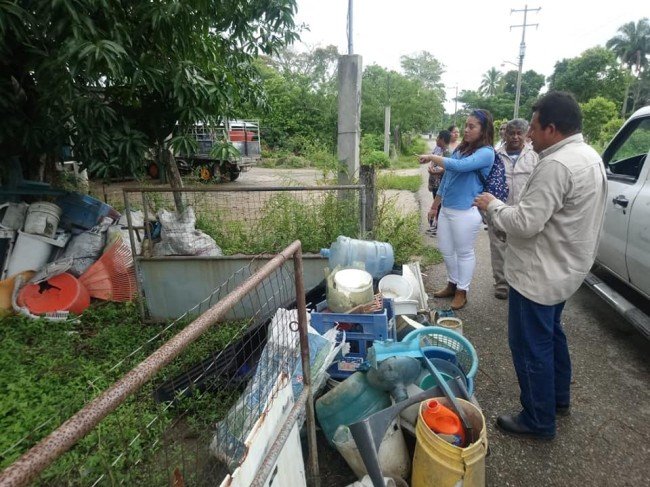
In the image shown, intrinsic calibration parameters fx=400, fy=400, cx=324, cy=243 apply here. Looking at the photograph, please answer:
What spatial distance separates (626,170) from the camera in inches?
152

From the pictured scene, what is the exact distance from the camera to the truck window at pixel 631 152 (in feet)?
11.4

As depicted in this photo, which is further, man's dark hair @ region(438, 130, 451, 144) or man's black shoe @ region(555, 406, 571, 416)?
man's dark hair @ region(438, 130, 451, 144)

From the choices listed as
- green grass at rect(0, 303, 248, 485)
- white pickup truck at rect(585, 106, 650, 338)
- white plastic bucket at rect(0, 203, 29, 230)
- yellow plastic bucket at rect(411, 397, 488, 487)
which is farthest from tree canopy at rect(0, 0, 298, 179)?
white pickup truck at rect(585, 106, 650, 338)

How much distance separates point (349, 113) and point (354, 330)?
319 cm

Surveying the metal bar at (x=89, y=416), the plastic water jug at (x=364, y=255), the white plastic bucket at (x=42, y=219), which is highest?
the metal bar at (x=89, y=416)

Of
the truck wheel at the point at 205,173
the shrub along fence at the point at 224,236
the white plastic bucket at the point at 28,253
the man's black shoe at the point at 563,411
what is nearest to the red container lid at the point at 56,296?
the white plastic bucket at the point at 28,253

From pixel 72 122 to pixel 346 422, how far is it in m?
3.80

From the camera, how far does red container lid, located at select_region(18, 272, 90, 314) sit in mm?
3848

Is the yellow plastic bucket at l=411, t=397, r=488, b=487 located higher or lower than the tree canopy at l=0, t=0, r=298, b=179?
lower

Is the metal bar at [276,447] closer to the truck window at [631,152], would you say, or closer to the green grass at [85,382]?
the green grass at [85,382]

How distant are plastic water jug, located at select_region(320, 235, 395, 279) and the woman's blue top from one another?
73cm

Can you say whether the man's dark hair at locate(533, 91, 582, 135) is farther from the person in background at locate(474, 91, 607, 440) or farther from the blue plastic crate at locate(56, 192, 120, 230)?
the blue plastic crate at locate(56, 192, 120, 230)

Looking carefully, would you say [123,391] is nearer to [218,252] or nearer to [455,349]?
[455,349]

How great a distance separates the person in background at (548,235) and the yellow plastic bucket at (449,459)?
598mm
